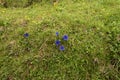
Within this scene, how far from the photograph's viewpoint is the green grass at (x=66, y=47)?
2.80 metres

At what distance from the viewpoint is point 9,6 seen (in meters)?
3.98

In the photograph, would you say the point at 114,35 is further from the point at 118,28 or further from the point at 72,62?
the point at 72,62

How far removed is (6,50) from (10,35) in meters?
0.26

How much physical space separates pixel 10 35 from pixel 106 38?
49.3 inches

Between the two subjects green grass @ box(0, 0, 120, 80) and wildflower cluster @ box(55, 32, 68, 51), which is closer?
green grass @ box(0, 0, 120, 80)

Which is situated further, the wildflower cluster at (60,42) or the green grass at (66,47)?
the wildflower cluster at (60,42)

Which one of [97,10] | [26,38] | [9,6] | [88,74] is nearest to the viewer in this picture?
[88,74]

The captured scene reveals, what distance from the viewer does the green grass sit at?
110 inches

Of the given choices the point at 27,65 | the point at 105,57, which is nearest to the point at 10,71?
the point at 27,65

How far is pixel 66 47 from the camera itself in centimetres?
295

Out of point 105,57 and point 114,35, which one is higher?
point 114,35

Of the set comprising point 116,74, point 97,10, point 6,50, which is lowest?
point 116,74

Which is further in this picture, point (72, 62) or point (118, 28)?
point (118, 28)

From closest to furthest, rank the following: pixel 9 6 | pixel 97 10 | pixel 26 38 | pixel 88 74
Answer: pixel 88 74
pixel 26 38
pixel 97 10
pixel 9 6
